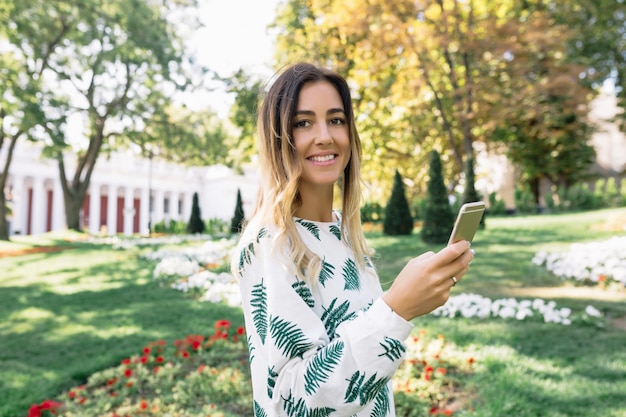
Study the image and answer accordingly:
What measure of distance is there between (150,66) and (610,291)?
19.0m

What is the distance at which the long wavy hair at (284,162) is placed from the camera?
1243 mm

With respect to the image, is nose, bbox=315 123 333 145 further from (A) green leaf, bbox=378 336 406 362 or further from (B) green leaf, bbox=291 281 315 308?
(A) green leaf, bbox=378 336 406 362

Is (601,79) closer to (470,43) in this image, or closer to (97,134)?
(470,43)

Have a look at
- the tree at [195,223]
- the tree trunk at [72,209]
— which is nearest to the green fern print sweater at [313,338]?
the tree at [195,223]

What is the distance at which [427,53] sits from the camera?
1451 centimetres

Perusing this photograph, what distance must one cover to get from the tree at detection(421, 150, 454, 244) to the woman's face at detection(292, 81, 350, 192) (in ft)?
30.8

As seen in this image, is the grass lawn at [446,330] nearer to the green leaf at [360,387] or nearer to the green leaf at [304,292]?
the green leaf at [304,292]

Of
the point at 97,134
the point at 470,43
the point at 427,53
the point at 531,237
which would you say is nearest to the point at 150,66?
the point at 97,134

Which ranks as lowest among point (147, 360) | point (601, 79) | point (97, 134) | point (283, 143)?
point (147, 360)

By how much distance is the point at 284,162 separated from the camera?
135cm

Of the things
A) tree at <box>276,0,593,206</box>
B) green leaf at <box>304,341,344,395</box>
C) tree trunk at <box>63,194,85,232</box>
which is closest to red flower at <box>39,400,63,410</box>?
green leaf at <box>304,341,344,395</box>

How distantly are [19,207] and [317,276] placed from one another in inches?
1718

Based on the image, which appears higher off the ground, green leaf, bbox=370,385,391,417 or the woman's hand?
the woman's hand

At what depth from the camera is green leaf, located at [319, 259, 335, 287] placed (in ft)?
4.20
